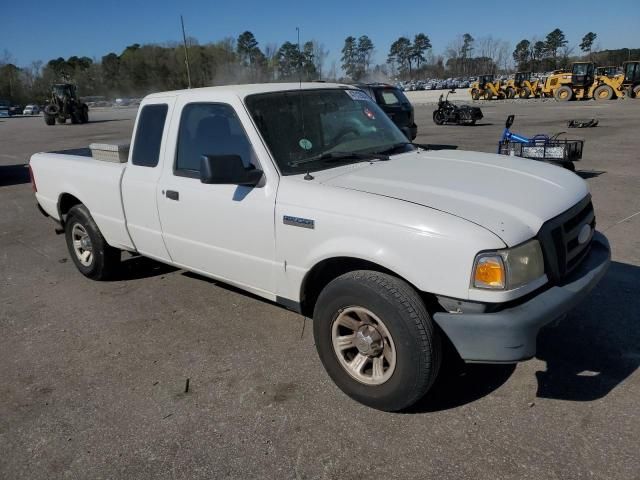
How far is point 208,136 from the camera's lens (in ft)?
12.6

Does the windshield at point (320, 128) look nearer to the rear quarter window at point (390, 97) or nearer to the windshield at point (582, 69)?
the rear quarter window at point (390, 97)

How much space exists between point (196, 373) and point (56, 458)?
3.25 feet

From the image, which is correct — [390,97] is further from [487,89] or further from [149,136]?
[487,89]

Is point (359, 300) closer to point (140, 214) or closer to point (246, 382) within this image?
point (246, 382)

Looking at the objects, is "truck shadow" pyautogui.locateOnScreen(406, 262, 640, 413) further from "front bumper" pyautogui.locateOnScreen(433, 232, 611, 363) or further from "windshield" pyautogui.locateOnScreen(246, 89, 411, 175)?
"windshield" pyautogui.locateOnScreen(246, 89, 411, 175)

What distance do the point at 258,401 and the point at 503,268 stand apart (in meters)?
1.68

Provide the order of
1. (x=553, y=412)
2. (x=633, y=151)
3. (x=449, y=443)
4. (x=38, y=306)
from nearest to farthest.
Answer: (x=449, y=443) → (x=553, y=412) → (x=38, y=306) → (x=633, y=151)

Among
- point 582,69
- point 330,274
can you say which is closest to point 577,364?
point 330,274

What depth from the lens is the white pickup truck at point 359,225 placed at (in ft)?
8.53

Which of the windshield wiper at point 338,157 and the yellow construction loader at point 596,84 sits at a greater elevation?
the windshield wiper at point 338,157

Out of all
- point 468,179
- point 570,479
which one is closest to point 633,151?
point 468,179

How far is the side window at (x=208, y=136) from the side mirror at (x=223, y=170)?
0.23 m

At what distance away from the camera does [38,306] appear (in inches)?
188

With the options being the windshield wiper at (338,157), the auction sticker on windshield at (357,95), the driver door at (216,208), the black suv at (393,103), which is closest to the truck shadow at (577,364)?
the driver door at (216,208)
